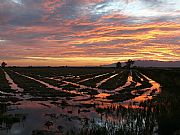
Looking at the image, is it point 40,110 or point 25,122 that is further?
point 40,110

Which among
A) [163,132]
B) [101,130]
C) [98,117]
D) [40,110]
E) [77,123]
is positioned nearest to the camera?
[101,130]

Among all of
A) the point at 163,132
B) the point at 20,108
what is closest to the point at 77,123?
the point at 163,132

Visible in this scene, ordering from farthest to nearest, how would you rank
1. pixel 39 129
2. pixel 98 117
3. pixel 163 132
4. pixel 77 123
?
pixel 98 117 → pixel 77 123 → pixel 39 129 → pixel 163 132

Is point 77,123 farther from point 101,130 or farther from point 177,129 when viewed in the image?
point 177,129

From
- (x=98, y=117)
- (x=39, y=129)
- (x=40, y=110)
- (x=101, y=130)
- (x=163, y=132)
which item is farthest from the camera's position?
(x=40, y=110)

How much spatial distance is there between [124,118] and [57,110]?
6.46 meters

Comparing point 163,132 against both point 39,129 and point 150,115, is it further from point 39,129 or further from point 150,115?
point 39,129

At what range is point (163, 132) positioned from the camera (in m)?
14.9

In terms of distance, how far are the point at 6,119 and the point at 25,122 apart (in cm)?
120

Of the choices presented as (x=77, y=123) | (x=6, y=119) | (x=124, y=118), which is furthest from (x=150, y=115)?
(x=6, y=119)

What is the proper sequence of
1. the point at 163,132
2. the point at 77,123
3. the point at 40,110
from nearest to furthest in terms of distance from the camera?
the point at 163,132, the point at 77,123, the point at 40,110

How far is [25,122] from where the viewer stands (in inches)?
705

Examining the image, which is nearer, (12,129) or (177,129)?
(177,129)

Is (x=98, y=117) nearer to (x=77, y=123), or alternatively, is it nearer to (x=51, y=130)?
(x=77, y=123)
